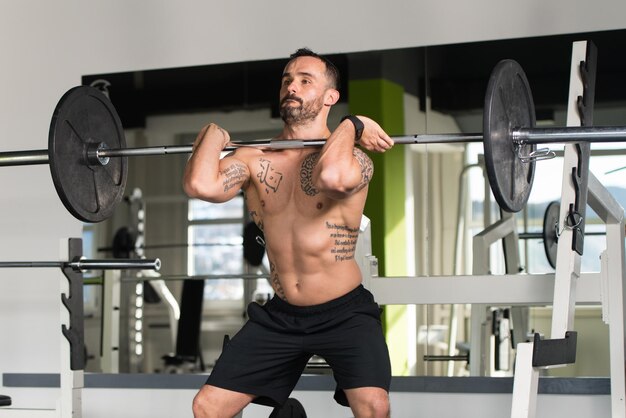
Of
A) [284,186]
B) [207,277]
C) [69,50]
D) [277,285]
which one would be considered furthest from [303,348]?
[69,50]

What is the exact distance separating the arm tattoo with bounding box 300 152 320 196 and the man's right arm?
191mm

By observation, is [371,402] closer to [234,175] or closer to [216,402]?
[216,402]

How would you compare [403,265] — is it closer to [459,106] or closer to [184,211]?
[459,106]

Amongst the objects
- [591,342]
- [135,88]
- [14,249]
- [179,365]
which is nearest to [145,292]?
[179,365]

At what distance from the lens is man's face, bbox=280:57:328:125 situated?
10.3 feet

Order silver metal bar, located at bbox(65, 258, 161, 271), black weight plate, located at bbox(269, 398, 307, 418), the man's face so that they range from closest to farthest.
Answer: the man's face → black weight plate, located at bbox(269, 398, 307, 418) → silver metal bar, located at bbox(65, 258, 161, 271)

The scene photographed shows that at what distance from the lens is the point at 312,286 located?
3.05 meters

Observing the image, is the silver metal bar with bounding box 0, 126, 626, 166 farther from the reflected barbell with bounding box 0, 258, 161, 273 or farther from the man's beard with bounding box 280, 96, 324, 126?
the reflected barbell with bounding box 0, 258, 161, 273

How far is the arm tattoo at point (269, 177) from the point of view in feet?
10.4

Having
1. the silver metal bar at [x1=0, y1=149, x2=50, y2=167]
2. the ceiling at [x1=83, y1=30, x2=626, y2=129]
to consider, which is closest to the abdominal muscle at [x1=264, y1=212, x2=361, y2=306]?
the silver metal bar at [x1=0, y1=149, x2=50, y2=167]

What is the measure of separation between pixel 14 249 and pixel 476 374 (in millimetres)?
2752

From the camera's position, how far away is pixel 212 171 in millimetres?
2998

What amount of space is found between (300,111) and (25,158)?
39.2 inches

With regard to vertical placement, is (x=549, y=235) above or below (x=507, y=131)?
below
